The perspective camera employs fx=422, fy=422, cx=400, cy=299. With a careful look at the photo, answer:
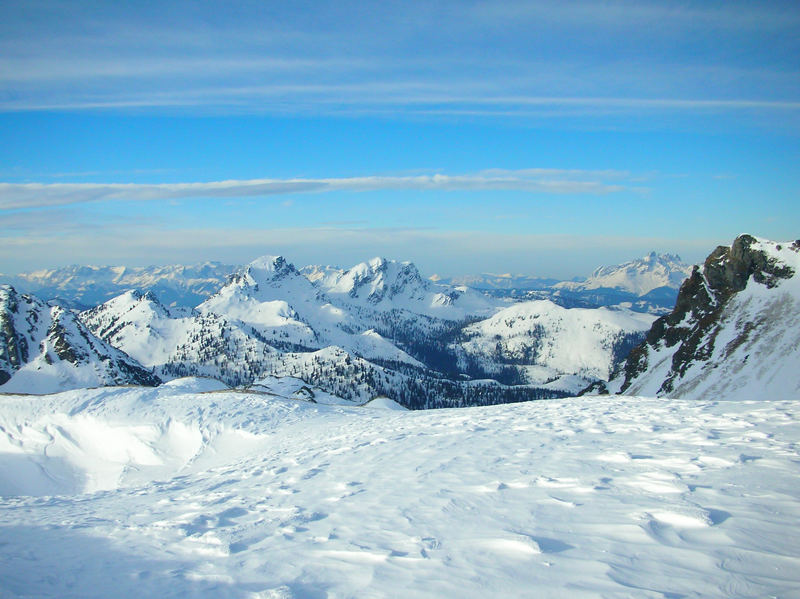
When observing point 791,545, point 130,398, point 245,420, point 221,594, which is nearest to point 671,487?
point 791,545

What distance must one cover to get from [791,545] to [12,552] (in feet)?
44.0

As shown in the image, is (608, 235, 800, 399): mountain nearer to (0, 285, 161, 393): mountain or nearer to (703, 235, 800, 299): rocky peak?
(703, 235, 800, 299): rocky peak

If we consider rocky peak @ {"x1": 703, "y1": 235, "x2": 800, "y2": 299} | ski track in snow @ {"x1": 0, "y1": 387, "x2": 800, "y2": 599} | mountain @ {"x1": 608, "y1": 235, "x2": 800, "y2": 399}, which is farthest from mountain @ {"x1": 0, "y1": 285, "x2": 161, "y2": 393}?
rocky peak @ {"x1": 703, "y1": 235, "x2": 800, "y2": 299}

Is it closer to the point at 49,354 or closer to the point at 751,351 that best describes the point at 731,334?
the point at 751,351

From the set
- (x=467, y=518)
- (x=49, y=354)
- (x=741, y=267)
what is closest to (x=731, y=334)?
(x=741, y=267)

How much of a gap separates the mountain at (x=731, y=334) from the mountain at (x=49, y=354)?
454 ft

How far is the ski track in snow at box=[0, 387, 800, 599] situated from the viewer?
19.1ft

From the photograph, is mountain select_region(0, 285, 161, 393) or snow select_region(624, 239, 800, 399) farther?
mountain select_region(0, 285, 161, 393)

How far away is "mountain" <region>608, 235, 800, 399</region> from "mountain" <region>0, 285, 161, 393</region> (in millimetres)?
138495

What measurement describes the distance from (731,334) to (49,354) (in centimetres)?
17468

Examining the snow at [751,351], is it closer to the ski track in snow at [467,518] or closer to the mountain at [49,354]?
the ski track in snow at [467,518]

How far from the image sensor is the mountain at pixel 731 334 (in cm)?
6144

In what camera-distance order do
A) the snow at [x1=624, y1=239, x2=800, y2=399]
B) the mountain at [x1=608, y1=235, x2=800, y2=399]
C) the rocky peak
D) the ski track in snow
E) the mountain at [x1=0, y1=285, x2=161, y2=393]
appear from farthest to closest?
1. the mountain at [x1=0, y1=285, x2=161, y2=393]
2. the rocky peak
3. the mountain at [x1=608, y1=235, x2=800, y2=399]
4. the snow at [x1=624, y1=239, x2=800, y2=399]
5. the ski track in snow

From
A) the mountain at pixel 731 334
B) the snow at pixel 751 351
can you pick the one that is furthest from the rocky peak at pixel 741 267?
the snow at pixel 751 351
